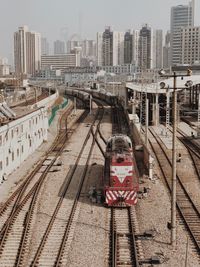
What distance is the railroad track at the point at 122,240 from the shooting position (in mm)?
16516

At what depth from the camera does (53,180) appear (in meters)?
29.1

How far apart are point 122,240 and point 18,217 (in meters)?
5.78

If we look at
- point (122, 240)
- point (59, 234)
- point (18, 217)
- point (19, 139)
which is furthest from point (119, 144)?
point (19, 139)

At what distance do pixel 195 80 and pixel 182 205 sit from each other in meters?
37.7

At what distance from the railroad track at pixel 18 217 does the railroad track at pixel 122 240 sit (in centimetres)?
361

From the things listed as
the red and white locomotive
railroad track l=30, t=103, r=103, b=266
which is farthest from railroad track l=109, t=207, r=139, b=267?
railroad track l=30, t=103, r=103, b=266

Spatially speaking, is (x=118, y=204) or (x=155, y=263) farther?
(x=118, y=204)

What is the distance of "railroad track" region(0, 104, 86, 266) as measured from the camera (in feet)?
56.3

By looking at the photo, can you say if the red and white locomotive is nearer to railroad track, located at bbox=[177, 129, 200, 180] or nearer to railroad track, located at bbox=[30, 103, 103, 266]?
railroad track, located at bbox=[30, 103, 103, 266]

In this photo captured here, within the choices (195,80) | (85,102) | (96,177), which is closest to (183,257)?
(96,177)

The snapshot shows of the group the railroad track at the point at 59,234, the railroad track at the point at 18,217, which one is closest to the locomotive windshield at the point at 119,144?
the railroad track at the point at 59,234

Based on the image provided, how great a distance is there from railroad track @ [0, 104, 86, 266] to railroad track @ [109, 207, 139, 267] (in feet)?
11.8

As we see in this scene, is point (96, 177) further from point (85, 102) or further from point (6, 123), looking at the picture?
point (85, 102)

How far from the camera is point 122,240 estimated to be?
1861 centimetres
